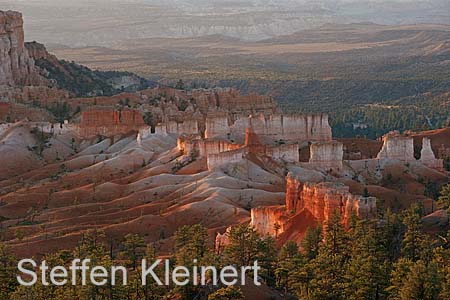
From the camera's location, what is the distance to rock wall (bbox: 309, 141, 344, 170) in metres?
64.7

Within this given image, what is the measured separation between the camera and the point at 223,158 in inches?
2408

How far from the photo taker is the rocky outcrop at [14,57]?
99.0 m

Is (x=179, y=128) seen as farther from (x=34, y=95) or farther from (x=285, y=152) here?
(x=34, y=95)

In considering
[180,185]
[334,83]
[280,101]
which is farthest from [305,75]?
[180,185]

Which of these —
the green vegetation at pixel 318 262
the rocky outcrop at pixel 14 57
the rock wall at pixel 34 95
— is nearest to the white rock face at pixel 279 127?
the rock wall at pixel 34 95

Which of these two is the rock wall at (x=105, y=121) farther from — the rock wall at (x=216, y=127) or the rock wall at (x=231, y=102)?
the rock wall at (x=231, y=102)

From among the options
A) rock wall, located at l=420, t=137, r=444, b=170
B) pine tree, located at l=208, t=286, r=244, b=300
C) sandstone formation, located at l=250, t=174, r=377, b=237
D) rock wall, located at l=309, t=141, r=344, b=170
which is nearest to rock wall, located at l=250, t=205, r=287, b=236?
sandstone formation, located at l=250, t=174, r=377, b=237

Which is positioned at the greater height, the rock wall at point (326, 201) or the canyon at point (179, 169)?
the rock wall at point (326, 201)

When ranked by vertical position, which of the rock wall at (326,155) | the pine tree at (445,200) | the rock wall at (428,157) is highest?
the pine tree at (445,200)

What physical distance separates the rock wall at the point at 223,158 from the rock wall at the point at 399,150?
12.0 metres

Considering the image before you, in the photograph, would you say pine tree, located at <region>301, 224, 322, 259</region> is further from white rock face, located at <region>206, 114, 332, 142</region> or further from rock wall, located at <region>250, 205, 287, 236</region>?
white rock face, located at <region>206, 114, 332, 142</region>

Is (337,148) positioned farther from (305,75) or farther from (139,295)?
(305,75)

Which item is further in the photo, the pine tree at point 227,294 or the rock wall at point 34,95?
the rock wall at point 34,95

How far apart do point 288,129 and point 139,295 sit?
43.4m
